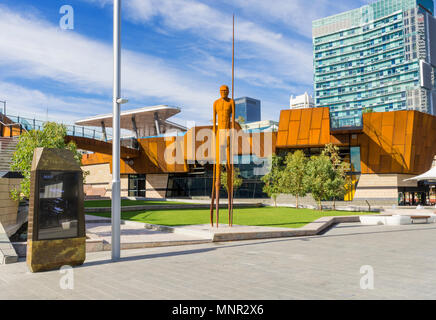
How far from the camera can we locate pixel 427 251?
34.5ft

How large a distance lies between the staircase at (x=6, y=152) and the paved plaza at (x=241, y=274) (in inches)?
556

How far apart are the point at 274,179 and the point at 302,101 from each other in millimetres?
→ 148430

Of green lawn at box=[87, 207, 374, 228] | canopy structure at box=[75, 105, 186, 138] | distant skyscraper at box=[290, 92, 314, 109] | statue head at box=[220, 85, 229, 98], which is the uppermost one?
distant skyscraper at box=[290, 92, 314, 109]

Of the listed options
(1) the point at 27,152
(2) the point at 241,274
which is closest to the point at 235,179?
(1) the point at 27,152

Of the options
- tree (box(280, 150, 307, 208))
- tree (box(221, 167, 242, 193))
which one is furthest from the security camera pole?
tree (box(221, 167, 242, 193))

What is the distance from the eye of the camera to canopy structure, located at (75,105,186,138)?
56.4m

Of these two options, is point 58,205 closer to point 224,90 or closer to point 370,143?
point 224,90

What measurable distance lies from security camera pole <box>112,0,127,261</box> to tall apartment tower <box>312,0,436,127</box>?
122 m

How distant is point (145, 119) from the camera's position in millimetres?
61844

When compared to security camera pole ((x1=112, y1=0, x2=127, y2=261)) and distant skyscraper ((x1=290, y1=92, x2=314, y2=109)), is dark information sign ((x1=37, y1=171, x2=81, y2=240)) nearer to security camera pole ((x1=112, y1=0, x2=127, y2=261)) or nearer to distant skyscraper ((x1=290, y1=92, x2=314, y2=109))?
security camera pole ((x1=112, y1=0, x2=127, y2=261))

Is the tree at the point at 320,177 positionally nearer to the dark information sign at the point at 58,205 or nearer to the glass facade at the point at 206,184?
the glass facade at the point at 206,184
